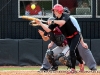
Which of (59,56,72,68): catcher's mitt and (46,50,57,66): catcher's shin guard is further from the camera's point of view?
(46,50,57,66): catcher's shin guard

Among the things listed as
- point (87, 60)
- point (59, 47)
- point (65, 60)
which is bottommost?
point (87, 60)

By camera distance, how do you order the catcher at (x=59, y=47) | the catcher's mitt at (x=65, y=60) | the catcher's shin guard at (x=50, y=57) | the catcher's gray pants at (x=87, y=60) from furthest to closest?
the catcher's gray pants at (x=87, y=60), the catcher's shin guard at (x=50, y=57), the catcher at (x=59, y=47), the catcher's mitt at (x=65, y=60)

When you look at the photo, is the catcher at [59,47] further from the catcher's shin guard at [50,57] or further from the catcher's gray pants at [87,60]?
the catcher's gray pants at [87,60]

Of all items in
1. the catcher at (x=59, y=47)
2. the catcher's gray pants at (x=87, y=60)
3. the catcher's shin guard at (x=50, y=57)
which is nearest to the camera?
the catcher at (x=59, y=47)

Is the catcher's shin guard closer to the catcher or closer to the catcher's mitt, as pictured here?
the catcher

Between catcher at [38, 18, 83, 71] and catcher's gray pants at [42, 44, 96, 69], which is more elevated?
catcher at [38, 18, 83, 71]

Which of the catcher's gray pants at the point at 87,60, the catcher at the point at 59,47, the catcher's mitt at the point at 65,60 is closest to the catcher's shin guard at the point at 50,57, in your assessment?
the catcher at the point at 59,47

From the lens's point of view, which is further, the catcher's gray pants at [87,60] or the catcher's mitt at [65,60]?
the catcher's gray pants at [87,60]

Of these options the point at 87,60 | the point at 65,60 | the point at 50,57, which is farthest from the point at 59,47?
the point at 87,60

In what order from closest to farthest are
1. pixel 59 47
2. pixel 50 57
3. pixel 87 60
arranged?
pixel 50 57
pixel 59 47
pixel 87 60

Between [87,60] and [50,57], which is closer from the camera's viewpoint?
[50,57]

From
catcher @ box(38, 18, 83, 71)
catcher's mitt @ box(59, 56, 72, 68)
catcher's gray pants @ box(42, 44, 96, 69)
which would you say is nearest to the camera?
catcher's mitt @ box(59, 56, 72, 68)

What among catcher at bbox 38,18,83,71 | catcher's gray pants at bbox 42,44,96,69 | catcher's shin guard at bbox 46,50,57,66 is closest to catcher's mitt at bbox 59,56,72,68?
catcher at bbox 38,18,83,71

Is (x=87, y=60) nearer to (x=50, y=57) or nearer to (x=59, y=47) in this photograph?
(x=59, y=47)
